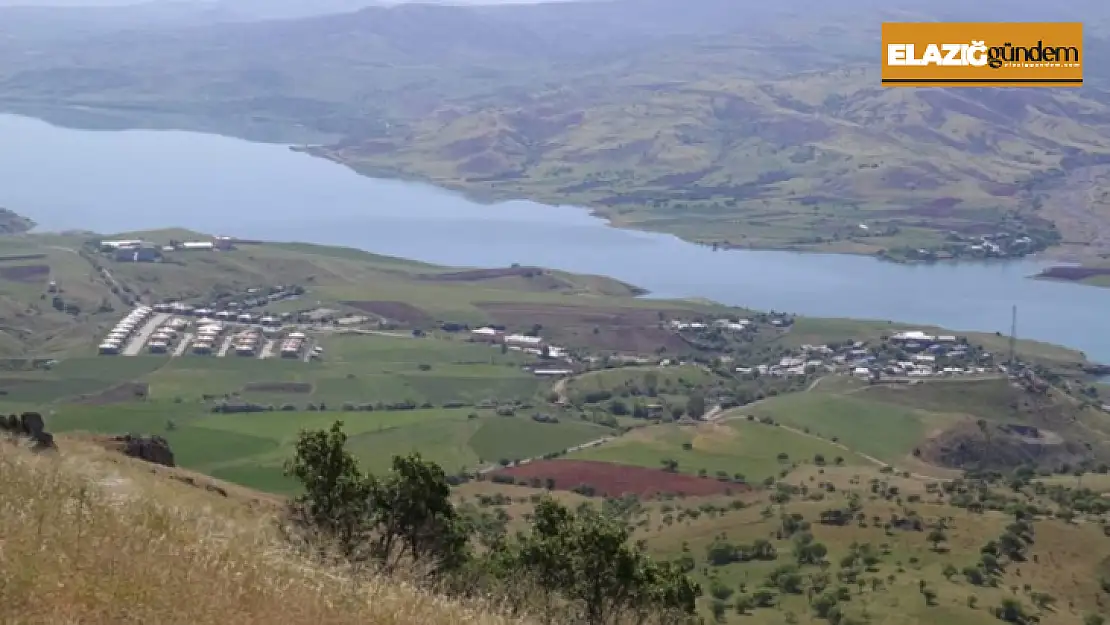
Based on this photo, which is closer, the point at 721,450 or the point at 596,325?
the point at 721,450

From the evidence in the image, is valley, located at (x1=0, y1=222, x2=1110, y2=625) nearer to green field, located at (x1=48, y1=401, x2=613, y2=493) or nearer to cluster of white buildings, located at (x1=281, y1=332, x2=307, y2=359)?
green field, located at (x1=48, y1=401, x2=613, y2=493)

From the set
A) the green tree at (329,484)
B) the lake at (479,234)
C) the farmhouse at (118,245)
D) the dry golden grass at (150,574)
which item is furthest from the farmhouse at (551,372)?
the dry golden grass at (150,574)

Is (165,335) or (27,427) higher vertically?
(27,427)

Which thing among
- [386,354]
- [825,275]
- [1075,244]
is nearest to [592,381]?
[386,354]

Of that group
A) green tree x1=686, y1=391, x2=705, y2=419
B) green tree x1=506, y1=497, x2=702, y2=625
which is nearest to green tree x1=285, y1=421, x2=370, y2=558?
green tree x1=506, y1=497, x2=702, y2=625

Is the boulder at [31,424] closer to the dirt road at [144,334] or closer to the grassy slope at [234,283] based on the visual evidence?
the dirt road at [144,334]

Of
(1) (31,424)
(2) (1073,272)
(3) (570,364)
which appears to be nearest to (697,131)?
(2) (1073,272)

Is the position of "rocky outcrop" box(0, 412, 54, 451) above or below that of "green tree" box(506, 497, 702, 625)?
above

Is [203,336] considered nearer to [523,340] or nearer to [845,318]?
[523,340]
